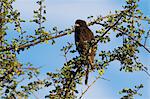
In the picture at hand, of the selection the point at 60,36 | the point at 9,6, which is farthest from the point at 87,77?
the point at 9,6

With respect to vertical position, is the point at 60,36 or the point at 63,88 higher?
the point at 60,36

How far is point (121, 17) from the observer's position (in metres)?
5.75

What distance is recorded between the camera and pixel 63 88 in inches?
224

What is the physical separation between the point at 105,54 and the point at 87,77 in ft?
1.63

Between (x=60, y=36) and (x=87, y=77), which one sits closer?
(x=60, y=36)

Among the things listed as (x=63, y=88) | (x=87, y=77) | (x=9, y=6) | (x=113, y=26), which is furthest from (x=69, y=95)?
(x=9, y=6)

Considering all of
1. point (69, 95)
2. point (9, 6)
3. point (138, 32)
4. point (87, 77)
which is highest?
point (9, 6)

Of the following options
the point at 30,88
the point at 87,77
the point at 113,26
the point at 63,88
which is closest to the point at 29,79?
the point at 30,88

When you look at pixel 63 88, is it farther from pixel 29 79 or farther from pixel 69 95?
pixel 29 79

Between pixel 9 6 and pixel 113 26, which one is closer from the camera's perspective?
pixel 113 26

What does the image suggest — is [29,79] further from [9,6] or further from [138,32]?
[138,32]

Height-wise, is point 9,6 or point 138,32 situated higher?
point 9,6

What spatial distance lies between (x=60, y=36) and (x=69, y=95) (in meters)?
0.93

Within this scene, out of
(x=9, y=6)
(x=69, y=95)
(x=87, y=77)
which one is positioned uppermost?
(x=9, y=6)
